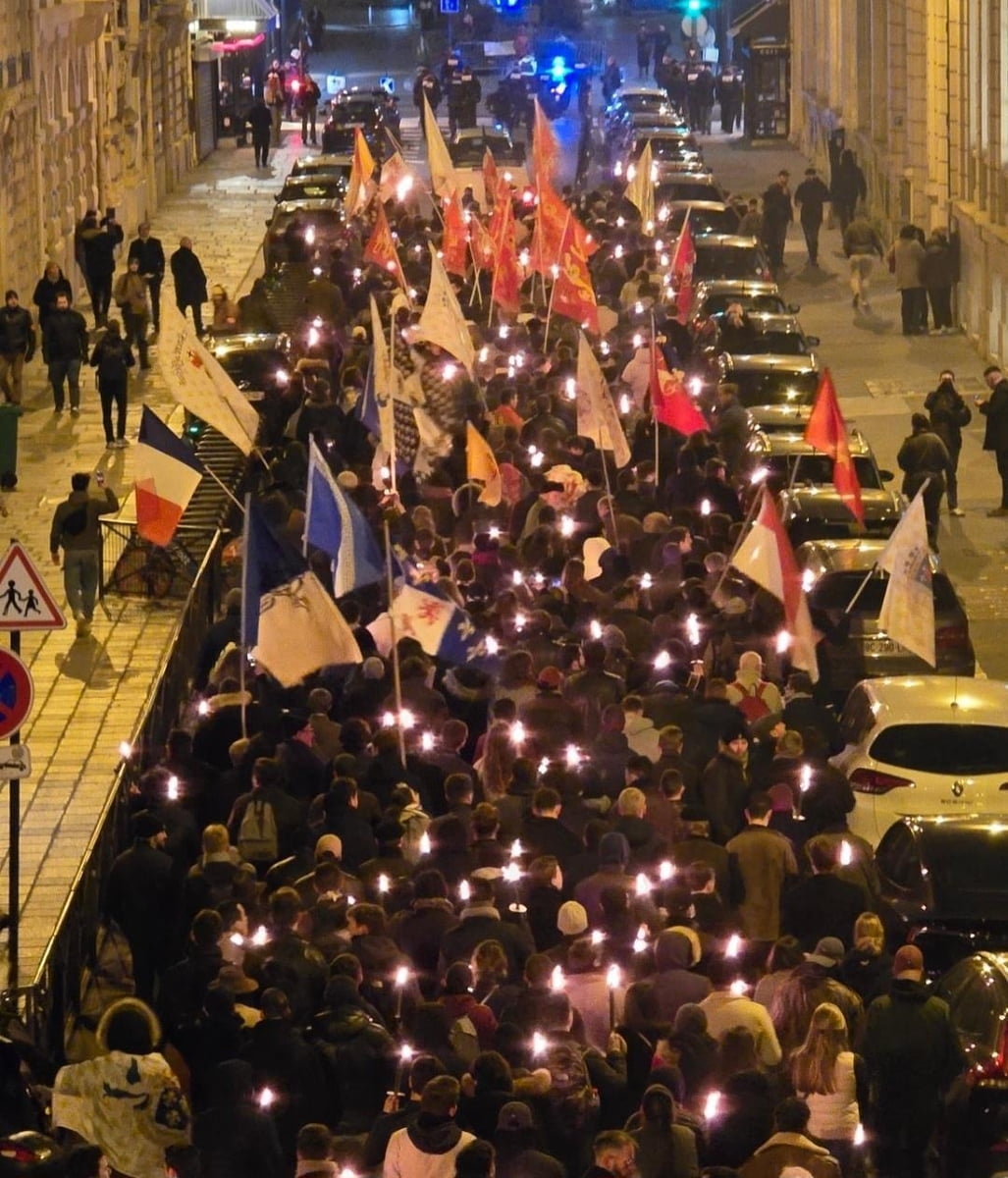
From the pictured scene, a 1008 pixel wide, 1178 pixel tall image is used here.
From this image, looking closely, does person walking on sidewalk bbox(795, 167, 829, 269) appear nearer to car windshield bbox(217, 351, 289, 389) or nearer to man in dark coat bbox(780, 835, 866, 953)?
car windshield bbox(217, 351, 289, 389)

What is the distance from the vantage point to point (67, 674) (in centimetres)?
2066

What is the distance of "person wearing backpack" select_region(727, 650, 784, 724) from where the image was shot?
639 inches

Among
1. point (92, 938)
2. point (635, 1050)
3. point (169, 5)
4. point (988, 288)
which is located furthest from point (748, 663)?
point (169, 5)

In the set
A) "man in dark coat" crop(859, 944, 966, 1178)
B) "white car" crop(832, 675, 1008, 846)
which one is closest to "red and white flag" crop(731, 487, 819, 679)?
"white car" crop(832, 675, 1008, 846)

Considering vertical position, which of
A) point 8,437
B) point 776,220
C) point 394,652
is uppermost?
point 394,652

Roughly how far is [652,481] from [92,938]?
7415mm

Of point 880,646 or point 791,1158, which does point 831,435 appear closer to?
point 880,646

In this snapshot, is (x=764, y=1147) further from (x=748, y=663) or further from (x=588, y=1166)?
(x=748, y=663)

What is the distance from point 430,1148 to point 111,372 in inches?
706

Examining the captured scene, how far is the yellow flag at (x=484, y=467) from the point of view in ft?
66.5

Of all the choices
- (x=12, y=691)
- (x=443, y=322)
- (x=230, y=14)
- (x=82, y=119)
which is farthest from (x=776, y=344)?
(x=230, y=14)

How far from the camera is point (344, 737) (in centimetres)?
1519

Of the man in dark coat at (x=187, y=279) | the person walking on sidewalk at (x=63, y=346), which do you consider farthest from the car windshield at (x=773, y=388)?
the man in dark coat at (x=187, y=279)

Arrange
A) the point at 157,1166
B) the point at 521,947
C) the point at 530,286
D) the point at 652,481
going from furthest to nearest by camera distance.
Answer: the point at 530,286
the point at 652,481
the point at 521,947
the point at 157,1166
